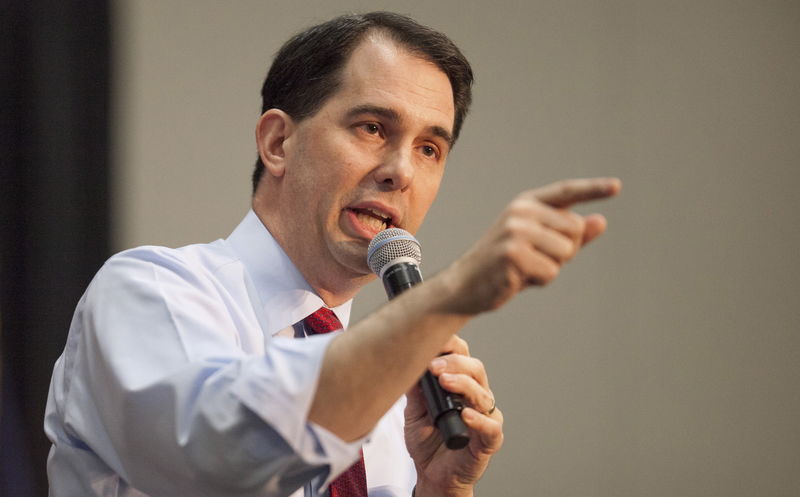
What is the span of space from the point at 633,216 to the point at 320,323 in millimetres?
1926

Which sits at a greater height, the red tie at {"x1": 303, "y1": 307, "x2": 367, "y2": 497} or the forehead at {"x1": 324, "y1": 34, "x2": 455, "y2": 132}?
the forehead at {"x1": 324, "y1": 34, "x2": 455, "y2": 132}

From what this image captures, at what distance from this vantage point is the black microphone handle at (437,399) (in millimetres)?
1136

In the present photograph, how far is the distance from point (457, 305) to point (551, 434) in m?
2.21

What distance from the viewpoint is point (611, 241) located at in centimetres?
319

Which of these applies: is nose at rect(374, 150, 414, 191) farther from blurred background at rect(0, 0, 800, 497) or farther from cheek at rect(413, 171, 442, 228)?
blurred background at rect(0, 0, 800, 497)

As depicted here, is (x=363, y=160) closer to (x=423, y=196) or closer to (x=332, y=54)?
(x=423, y=196)

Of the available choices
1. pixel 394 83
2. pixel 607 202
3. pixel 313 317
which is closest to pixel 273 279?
pixel 313 317

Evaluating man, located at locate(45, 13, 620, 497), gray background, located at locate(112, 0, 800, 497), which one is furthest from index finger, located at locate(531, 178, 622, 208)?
Result: gray background, located at locate(112, 0, 800, 497)

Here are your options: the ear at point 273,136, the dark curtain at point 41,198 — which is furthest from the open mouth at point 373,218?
the dark curtain at point 41,198

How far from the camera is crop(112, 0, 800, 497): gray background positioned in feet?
9.86

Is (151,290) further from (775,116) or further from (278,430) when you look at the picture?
(775,116)

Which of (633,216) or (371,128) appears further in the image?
(633,216)

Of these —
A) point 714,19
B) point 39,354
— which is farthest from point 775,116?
point 39,354

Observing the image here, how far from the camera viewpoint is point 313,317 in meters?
1.59
